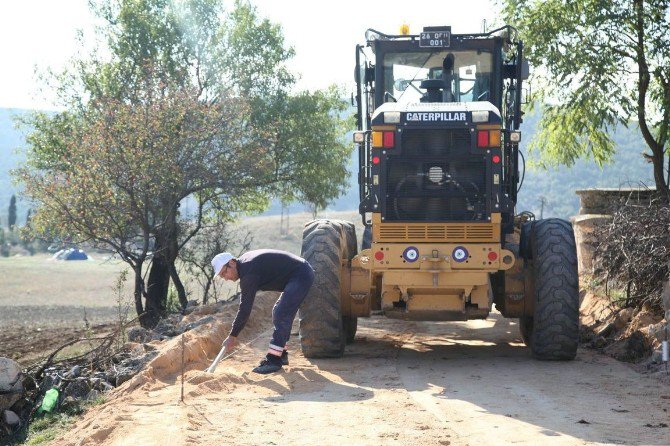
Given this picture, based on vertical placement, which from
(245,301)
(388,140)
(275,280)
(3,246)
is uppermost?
(388,140)

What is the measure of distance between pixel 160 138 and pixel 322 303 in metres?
10.3

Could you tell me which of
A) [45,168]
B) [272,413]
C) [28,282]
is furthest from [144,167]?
[28,282]

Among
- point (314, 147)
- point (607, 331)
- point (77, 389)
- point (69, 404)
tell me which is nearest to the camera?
point (69, 404)

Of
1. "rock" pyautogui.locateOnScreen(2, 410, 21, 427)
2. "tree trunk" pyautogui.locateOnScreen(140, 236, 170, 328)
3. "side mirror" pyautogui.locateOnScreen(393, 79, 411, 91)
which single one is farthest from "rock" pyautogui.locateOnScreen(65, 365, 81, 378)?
"tree trunk" pyautogui.locateOnScreen(140, 236, 170, 328)

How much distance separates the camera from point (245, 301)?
36.9 feet

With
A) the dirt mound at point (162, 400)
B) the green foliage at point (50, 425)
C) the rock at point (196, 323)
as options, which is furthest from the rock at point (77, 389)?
the rock at point (196, 323)

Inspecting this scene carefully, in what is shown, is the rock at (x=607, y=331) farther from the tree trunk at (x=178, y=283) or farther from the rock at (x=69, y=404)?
the tree trunk at (x=178, y=283)

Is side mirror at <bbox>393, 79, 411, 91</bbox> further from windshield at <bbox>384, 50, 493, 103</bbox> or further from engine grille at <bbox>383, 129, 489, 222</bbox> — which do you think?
engine grille at <bbox>383, 129, 489, 222</bbox>

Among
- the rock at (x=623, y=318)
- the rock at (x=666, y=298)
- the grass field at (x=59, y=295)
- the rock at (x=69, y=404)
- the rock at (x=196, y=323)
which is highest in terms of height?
the rock at (x=666, y=298)

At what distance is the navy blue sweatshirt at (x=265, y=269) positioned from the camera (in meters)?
11.4

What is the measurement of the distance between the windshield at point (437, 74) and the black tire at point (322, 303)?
2.14 meters

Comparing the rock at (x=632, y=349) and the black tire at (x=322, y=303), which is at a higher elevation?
the black tire at (x=322, y=303)

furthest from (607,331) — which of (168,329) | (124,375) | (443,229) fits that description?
(168,329)

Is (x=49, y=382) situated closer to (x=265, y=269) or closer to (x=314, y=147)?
(x=265, y=269)
